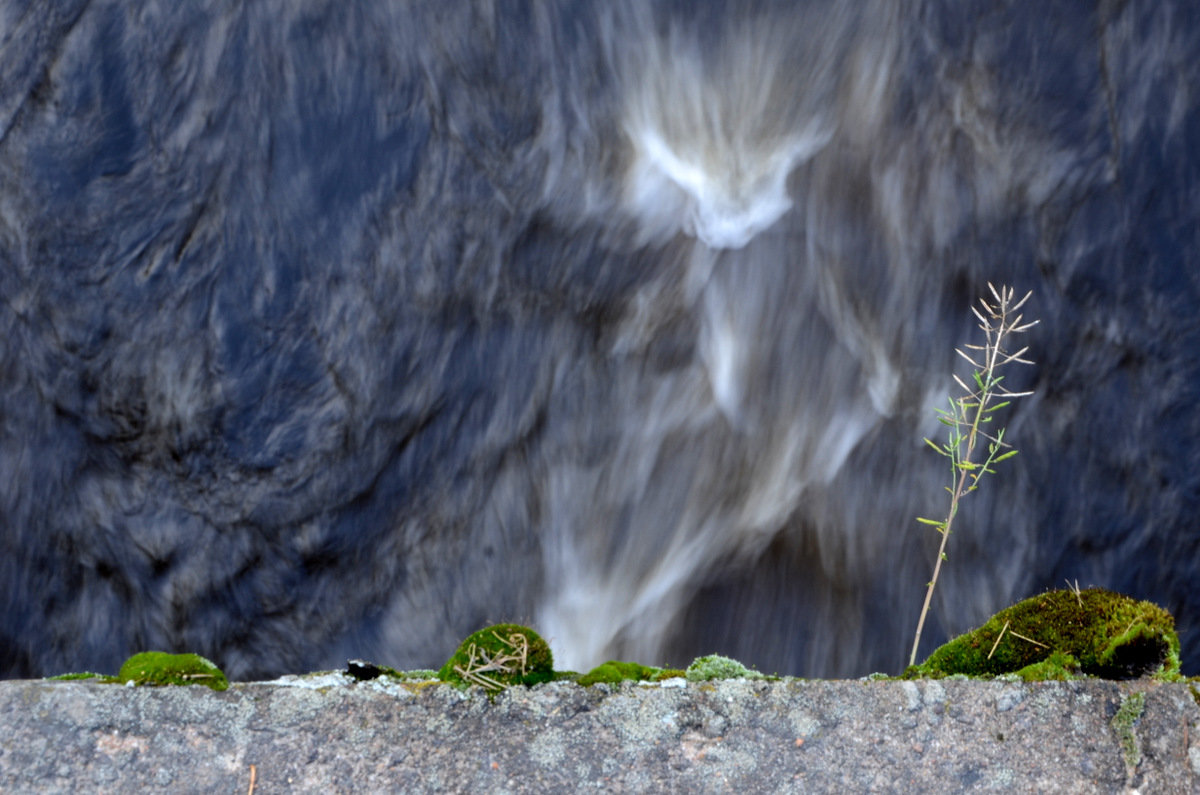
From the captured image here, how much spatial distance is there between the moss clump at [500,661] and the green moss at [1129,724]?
1077mm

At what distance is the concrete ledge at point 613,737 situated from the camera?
1.81 m

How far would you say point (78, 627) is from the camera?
379 centimetres

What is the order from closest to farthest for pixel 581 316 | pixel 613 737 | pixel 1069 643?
pixel 613 737 → pixel 1069 643 → pixel 581 316

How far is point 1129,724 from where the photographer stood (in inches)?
75.2

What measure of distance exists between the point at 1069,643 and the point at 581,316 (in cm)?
199

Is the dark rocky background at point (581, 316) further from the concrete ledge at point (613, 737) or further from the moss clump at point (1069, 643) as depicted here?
the concrete ledge at point (613, 737)

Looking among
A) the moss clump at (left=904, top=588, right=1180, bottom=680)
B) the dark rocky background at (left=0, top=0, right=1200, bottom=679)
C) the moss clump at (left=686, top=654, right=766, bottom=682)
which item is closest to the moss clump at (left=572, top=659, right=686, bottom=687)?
the moss clump at (left=686, top=654, right=766, bottom=682)

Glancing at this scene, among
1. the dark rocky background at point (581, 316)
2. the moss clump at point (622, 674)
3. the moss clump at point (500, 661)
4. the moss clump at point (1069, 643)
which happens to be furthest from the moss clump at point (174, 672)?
the dark rocky background at point (581, 316)

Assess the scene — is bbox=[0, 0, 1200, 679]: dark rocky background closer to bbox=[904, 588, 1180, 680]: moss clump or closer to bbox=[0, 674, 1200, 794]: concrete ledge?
bbox=[904, 588, 1180, 680]: moss clump

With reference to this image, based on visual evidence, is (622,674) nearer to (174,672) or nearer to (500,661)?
(500,661)

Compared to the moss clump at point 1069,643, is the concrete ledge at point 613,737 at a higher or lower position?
lower

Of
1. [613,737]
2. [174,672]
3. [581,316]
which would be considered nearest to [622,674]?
[613,737]

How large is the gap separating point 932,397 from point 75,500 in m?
3.07

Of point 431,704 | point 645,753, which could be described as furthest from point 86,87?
point 645,753
